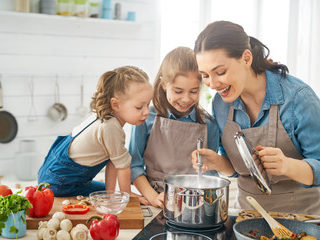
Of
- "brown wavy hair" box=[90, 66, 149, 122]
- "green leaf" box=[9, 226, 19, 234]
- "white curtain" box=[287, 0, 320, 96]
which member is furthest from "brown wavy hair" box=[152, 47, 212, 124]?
"white curtain" box=[287, 0, 320, 96]

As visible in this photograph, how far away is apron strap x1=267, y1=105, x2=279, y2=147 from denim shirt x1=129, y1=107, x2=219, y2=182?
26 cm

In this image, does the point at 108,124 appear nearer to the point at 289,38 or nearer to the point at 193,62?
the point at 193,62

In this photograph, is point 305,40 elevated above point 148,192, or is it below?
above

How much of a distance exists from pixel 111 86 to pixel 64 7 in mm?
1795

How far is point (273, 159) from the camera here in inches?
53.3

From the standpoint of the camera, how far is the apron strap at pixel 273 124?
65.9 inches

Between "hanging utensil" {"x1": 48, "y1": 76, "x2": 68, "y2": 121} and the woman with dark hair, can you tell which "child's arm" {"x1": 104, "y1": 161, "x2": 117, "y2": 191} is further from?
"hanging utensil" {"x1": 48, "y1": 76, "x2": 68, "y2": 121}

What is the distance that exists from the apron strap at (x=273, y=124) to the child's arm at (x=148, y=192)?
1.58 feet

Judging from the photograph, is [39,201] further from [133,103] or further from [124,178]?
[133,103]

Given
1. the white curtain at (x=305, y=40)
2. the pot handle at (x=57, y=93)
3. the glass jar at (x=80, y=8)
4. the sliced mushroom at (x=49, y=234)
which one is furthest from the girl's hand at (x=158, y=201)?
the white curtain at (x=305, y=40)

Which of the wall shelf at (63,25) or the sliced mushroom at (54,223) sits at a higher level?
the wall shelf at (63,25)

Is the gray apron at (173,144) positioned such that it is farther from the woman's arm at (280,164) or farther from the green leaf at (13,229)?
the green leaf at (13,229)

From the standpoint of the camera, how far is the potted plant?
1.23 metres

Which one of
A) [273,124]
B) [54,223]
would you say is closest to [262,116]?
[273,124]
